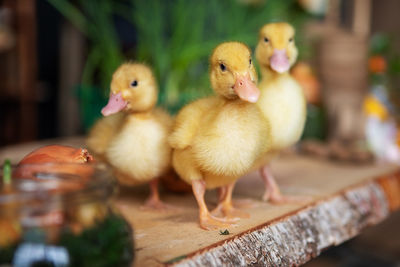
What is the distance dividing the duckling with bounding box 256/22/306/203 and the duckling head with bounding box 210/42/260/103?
113 millimetres

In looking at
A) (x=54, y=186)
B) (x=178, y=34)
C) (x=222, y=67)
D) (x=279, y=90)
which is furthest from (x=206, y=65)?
(x=54, y=186)

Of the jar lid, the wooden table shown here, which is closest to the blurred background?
the wooden table

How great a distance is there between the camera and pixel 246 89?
497 mm

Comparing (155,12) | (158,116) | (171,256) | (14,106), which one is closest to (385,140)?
(155,12)

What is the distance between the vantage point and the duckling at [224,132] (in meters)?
0.51

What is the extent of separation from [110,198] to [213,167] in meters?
0.17

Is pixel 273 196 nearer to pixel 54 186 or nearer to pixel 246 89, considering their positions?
pixel 246 89

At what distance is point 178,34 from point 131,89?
1.75 feet

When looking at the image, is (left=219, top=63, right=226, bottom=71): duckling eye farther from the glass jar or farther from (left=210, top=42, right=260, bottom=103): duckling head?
the glass jar

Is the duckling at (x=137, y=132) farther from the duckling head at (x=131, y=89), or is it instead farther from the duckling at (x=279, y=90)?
the duckling at (x=279, y=90)

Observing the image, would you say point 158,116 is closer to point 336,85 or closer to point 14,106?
point 336,85

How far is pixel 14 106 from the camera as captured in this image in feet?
6.81

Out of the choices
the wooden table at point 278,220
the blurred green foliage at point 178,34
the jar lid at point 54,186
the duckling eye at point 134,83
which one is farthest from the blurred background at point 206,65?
the jar lid at point 54,186

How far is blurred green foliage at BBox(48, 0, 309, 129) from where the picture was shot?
1.06 metres
